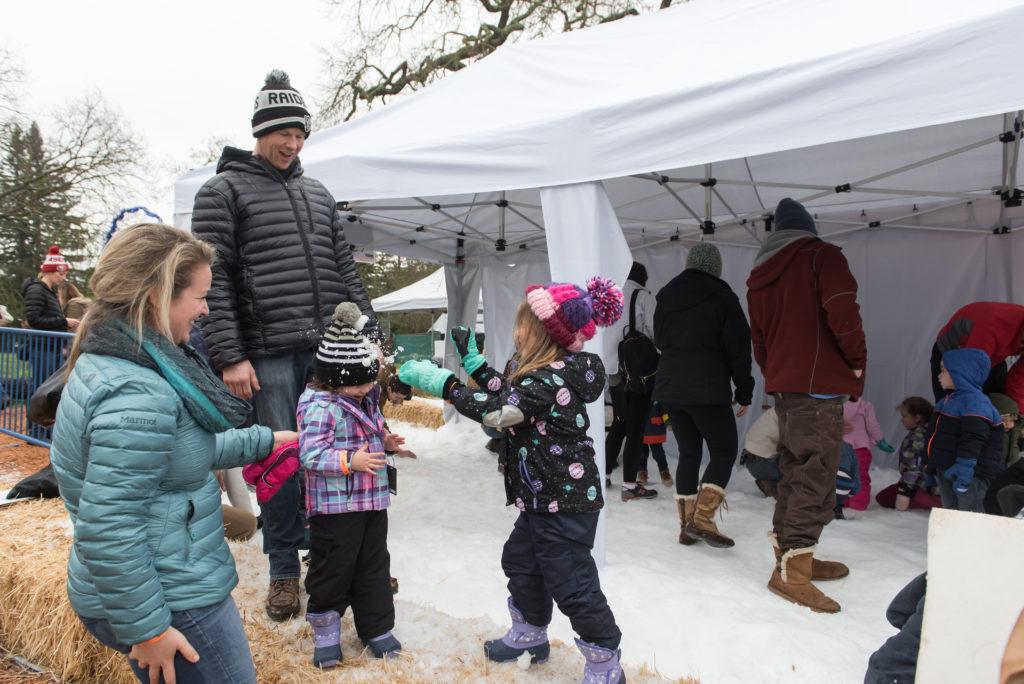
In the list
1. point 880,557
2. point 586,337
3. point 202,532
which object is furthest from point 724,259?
point 202,532

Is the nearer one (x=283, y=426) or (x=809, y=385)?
(x=283, y=426)

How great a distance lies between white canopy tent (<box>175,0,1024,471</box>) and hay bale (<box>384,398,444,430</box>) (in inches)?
108

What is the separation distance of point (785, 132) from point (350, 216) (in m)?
4.32

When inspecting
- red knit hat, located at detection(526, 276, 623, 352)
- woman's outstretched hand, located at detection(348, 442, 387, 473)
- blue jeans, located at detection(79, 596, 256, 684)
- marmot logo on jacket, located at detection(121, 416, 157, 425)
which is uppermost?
red knit hat, located at detection(526, 276, 623, 352)

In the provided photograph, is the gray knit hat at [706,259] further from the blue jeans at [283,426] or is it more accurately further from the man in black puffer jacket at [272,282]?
the blue jeans at [283,426]

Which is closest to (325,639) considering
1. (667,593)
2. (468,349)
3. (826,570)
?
(468,349)

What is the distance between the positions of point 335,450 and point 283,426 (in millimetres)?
633

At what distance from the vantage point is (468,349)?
2.11m

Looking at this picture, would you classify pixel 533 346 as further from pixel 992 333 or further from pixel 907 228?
pixel 907 228

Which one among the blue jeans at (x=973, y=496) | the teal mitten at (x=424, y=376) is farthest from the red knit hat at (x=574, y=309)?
the blue jeans at (x=973, y=496)

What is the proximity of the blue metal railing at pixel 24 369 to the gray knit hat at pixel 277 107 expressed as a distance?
12.8 feet

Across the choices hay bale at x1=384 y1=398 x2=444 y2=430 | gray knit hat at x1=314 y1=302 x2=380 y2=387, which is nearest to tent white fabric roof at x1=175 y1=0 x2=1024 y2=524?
gray knit hat at x1=314 y1=302 x2=380 y2=387

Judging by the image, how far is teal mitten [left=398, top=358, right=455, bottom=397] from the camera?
2.04m

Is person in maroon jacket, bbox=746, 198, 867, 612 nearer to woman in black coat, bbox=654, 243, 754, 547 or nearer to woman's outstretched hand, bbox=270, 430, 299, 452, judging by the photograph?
woman in black coat, bbox=654, 243, 754, 547
